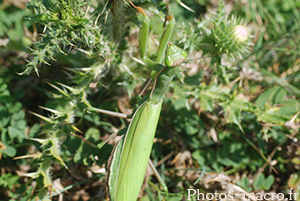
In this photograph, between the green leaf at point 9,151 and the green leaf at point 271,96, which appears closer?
the green leaf at point 9,151

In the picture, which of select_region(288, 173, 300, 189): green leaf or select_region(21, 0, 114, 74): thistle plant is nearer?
select_region(21, 0, 114, 74): thistle plant

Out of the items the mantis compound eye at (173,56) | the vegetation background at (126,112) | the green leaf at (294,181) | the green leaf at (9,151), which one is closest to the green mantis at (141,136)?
the mantis compound eye at (173,56)

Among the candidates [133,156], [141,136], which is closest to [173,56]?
[141,136]

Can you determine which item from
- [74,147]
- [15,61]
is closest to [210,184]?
[74,147]

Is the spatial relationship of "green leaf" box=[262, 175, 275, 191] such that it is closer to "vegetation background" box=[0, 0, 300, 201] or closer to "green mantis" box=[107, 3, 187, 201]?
"vegetation background" box=[0, 0, 300, 201]

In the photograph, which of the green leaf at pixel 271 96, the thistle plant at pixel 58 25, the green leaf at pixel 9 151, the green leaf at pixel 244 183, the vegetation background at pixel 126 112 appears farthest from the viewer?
the green leaf at pixel 271 96

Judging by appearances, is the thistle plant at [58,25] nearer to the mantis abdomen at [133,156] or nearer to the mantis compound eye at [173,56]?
the mantis compound eye at [173,56]

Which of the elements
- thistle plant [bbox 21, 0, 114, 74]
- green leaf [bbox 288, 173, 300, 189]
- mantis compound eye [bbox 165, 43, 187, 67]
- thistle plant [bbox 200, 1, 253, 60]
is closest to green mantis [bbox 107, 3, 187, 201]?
mantis compound eye [bbox 165, 43, 187, 67]
